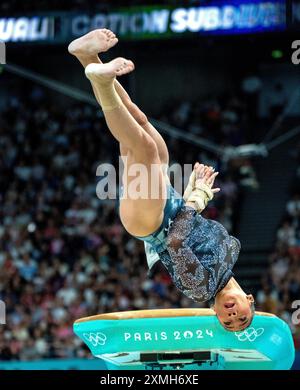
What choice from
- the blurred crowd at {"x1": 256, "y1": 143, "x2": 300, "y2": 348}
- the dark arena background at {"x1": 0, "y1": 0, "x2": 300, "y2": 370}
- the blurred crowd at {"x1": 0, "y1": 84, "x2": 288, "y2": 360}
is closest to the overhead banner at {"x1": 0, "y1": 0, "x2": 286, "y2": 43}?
the dark arena background at {"x1": 0, "y1": 0, "x2": 300, "y2": 370}

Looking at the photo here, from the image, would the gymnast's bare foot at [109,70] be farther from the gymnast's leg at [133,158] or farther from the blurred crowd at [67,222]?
the blurred crowd at [67,222]

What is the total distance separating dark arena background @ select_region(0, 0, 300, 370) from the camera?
11500 mm

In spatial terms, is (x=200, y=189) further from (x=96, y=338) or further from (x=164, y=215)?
(x=96, y=338)

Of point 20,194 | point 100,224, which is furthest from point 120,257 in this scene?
point 20,194

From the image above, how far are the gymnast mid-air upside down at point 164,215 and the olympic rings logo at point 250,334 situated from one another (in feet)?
1.02

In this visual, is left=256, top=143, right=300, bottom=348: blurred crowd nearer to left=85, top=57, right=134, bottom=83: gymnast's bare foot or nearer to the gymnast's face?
the gymnast's face

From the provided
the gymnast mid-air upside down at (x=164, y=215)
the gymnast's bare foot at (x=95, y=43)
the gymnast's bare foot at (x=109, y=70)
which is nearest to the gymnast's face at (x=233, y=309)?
the gymnast mid-air upside down at (x=164, y=215)

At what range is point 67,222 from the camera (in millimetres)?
12688

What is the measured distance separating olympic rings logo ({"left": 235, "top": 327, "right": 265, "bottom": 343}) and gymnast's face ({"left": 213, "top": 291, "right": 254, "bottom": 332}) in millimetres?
350

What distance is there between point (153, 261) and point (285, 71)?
32.0 ft

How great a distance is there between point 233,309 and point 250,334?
52cm

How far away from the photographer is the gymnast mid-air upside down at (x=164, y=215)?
5.12 meters

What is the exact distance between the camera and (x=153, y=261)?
5660mm
